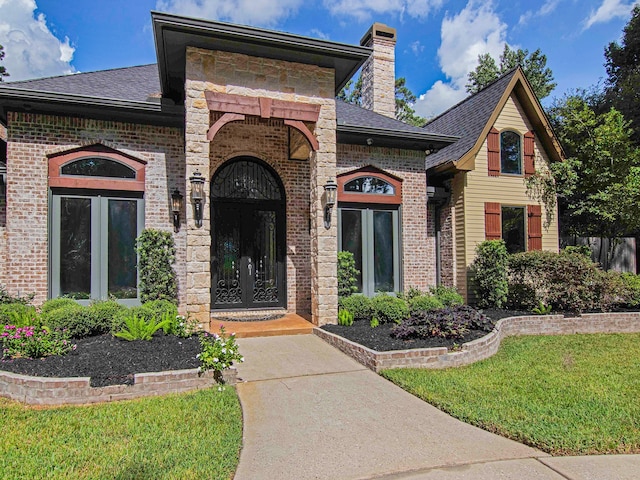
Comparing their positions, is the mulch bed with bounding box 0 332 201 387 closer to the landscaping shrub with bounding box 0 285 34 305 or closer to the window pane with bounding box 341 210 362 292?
the landscaping shrub with bounding box 0 285 34 305

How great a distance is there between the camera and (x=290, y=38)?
23.0 feet

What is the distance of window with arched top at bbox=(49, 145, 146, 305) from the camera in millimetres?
7824

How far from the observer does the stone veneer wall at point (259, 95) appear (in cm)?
683

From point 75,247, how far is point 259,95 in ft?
15.0

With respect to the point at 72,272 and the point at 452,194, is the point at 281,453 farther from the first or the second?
the point at 452,194

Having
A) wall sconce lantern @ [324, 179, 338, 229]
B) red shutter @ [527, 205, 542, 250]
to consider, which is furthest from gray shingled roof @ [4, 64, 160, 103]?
red shutter @ [527, 205, 542, 250]

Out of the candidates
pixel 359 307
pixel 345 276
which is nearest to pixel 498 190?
→ pixel 345 276

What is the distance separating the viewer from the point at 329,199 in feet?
24.6

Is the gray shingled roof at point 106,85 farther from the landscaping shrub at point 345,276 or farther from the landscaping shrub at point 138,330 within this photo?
the landscaping shrub at point 345,276

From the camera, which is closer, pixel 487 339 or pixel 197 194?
pixel 487 339

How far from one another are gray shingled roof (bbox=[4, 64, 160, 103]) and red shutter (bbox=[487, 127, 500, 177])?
813 centimetres

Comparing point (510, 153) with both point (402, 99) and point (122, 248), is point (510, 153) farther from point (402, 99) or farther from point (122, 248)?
point (402, 99)

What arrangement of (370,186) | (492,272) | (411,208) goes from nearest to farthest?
1. (492,272)
2. (370,186)
3. (411,208)

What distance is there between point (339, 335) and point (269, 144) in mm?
4768
